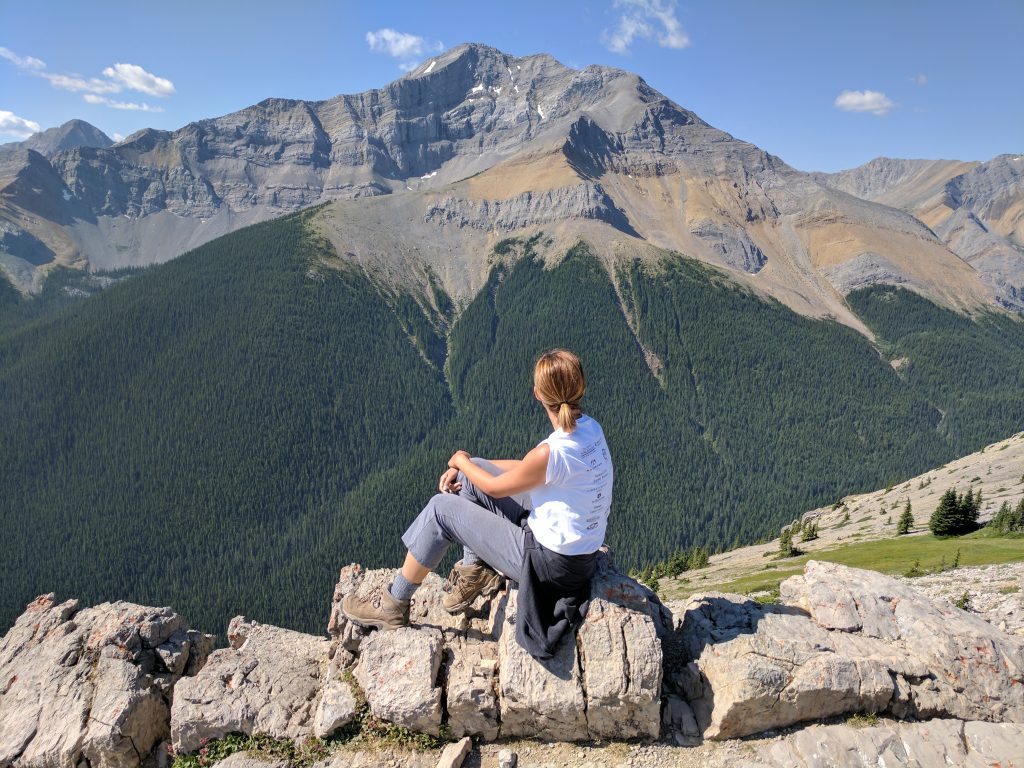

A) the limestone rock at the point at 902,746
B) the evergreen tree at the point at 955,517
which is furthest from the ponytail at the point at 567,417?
the evergreen tree at the point at 955,517

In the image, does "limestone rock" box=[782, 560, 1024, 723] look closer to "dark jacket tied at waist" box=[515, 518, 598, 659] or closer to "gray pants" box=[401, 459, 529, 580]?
"dark jacket tied at waist" box=[515, 518, 598, 659]

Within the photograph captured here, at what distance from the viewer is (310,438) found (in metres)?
162

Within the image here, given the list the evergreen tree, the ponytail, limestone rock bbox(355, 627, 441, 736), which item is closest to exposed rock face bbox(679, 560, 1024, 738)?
limestone rock bbox(355, 627, 441, 736)

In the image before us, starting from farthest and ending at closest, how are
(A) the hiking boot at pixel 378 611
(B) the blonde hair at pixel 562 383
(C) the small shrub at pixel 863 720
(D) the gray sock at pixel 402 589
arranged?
(A) the hiking boot at pixel 378 611 < (D) the gray sock at pixel 402 589 < (C) the small shrub at pixel 863 720 < (B) the blonde hair at pixel 562 383

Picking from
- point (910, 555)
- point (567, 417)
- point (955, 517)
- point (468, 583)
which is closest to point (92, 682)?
point (468, 583)

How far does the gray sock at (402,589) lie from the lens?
396 inches

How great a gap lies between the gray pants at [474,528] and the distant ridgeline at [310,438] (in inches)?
4252

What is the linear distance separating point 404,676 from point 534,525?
3.96 meters

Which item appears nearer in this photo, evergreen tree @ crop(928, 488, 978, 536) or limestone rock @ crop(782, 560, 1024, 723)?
limestone rock @ crop(782, 560, 1024, 723)

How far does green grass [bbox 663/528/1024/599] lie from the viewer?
3053 cm

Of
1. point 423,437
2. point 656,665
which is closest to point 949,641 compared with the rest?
point 656,665

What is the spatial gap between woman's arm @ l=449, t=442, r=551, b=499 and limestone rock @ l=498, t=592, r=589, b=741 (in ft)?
10.8

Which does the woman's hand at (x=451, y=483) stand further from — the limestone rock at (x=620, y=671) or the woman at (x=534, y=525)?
the limestone rock at (x=620, y=671)

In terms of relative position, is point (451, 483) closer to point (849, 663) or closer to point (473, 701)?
point (473, 701)
